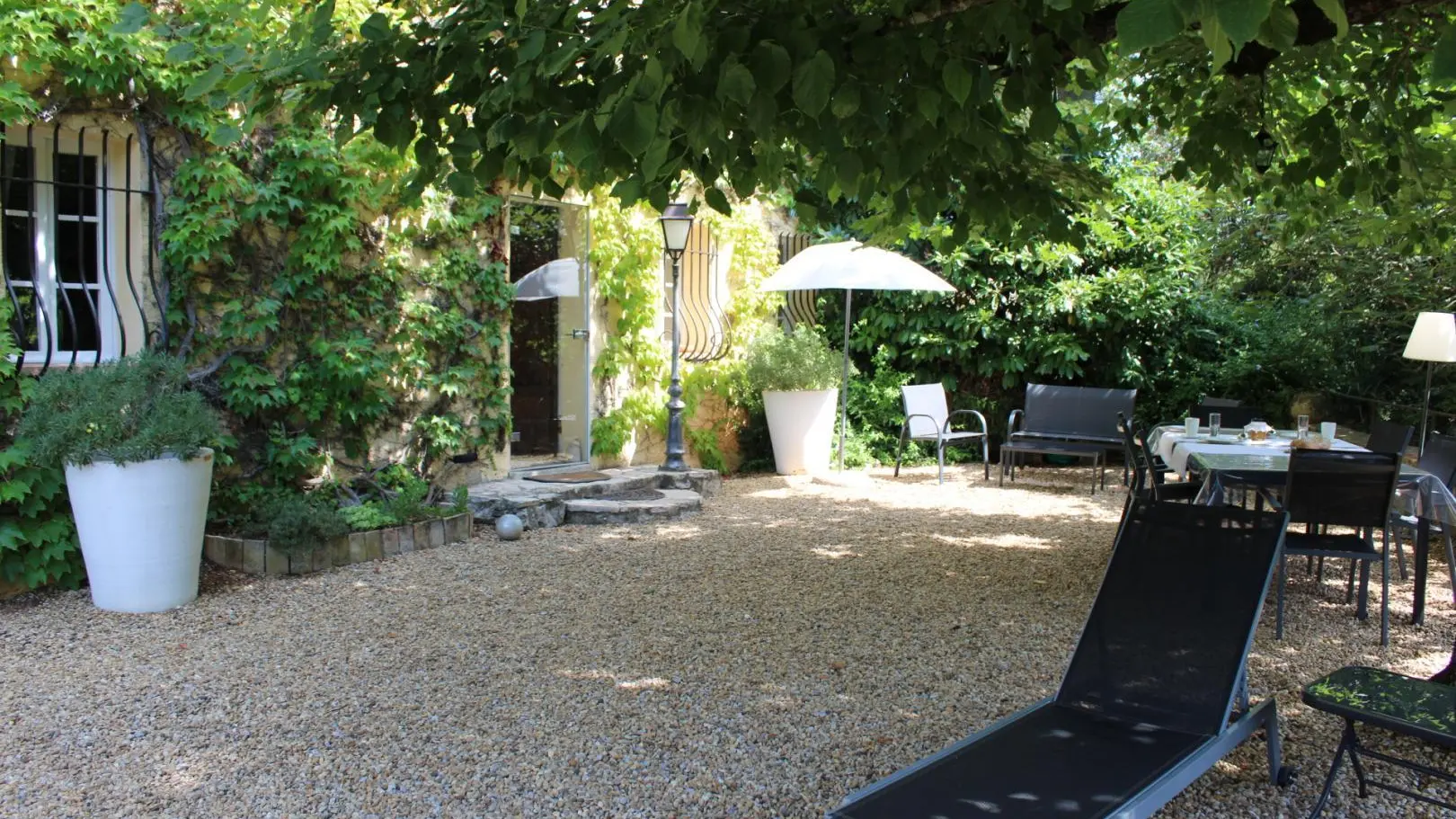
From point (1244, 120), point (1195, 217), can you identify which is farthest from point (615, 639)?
point (1195, 217)

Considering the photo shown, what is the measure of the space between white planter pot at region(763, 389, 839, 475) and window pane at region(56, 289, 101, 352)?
524 cm

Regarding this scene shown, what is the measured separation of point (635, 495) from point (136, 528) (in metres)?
3.62

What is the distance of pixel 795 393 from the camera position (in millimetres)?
9094

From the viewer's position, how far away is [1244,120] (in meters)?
4.48

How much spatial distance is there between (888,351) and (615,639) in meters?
6.48

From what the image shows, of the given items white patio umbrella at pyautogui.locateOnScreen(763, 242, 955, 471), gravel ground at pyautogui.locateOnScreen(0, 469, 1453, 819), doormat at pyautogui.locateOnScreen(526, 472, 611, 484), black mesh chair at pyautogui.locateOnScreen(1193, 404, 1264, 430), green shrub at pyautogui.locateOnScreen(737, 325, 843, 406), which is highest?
white patio umbrella at pyautogui.locateOnScreen(763, 242, 955, 471)

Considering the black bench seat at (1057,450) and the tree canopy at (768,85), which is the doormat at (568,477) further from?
the tree canopy at (768,85)

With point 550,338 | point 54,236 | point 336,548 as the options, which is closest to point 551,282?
point 550,338

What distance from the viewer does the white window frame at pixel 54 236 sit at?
5.25 meters

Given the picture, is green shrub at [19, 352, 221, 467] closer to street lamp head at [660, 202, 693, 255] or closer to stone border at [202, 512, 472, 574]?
stone border at [202, 512, 472, 574]

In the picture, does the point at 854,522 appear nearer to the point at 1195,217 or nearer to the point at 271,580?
the point at 271,580

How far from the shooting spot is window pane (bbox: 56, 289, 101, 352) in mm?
5434

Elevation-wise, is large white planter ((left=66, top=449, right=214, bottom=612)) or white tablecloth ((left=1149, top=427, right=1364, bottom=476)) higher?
white tablecloth ((left=1149, top=427, right=1364, bottom=476))

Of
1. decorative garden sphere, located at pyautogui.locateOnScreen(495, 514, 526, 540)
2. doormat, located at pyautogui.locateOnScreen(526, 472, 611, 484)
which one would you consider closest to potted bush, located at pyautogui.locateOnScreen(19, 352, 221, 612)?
decorative garden sphere, located at pyautogui.locateOnScreen(495, 514, 526, 540)
